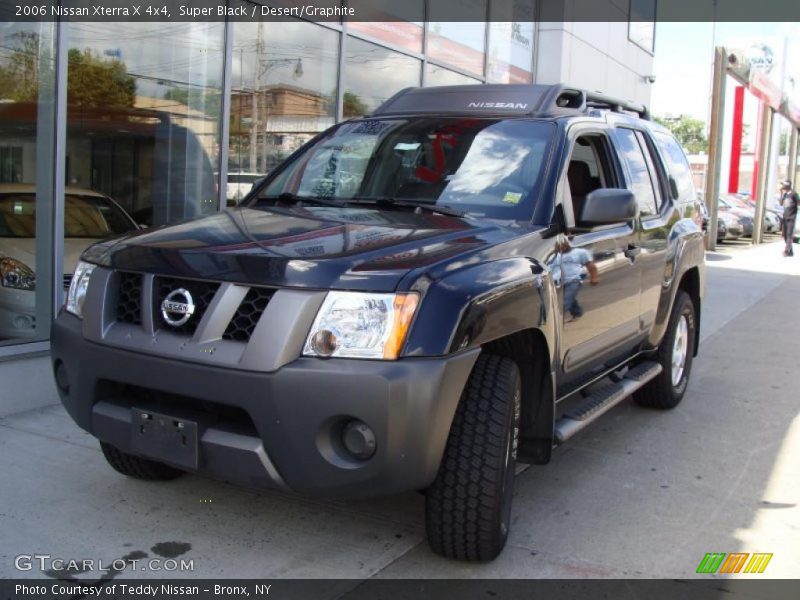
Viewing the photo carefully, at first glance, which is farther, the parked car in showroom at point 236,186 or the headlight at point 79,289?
the parked car in showroom at point 236,186

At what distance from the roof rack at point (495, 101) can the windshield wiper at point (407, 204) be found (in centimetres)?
81

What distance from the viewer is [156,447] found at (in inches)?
127

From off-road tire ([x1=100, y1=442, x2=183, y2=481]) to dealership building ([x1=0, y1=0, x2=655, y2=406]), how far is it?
158 cm

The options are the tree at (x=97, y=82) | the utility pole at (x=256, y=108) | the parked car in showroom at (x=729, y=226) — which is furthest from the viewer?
the parked car in showroom at (x=729, y=226)

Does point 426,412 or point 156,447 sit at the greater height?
point 426,412

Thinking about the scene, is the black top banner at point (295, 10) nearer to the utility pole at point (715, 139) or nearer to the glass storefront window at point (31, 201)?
the glass storefront window at point (31, 201)

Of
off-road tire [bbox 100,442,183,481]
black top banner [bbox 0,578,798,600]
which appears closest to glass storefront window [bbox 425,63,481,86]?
off-road tire [bbox 100,442,183,481]

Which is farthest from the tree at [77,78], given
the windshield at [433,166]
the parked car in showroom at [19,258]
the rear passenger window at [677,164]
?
the rear passenger window at [677,164]

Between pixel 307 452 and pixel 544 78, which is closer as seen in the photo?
pixel 307 452

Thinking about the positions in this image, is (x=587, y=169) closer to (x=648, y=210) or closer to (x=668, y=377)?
(x=648, y=210)

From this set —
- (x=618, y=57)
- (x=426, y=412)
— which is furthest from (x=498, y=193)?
(x=618, y=57)

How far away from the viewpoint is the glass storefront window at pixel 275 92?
25.7ft

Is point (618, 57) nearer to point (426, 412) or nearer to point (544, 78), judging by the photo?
point (544, 78)

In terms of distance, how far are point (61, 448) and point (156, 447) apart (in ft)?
6.02
